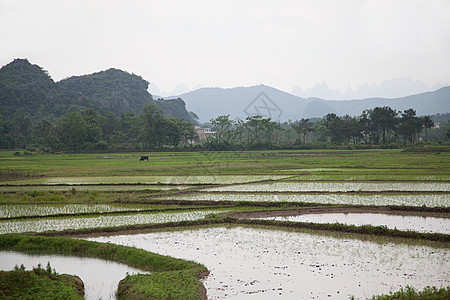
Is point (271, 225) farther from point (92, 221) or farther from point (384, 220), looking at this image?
point (92, 221)

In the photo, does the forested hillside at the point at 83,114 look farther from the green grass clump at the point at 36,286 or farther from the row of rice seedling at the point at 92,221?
the green grass clump at the point at 36,286

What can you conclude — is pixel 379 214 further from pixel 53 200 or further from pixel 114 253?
pixel 53 200

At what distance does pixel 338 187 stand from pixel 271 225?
26.6 ft

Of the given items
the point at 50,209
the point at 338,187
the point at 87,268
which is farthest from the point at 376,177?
the point at 87,268

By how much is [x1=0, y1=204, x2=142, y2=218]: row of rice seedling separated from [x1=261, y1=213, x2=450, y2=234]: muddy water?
654cm

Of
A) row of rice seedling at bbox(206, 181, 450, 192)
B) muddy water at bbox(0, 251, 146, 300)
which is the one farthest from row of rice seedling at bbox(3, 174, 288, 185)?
muddy water at bbox(0, 251, 146, 300)

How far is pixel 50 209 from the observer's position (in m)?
14.7

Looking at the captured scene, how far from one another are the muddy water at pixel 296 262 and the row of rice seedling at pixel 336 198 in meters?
4.93

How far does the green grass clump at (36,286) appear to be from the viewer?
630 centimetres

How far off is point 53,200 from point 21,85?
80688mm

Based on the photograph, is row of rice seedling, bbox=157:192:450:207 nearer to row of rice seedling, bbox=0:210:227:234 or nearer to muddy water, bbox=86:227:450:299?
row of rice seedling, bbox=0:210:227:234

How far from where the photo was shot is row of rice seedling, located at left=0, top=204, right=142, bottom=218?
45.9 ft

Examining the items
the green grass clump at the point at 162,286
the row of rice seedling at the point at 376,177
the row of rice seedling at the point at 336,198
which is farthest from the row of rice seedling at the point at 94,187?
the green grass clump at the point at 162,286

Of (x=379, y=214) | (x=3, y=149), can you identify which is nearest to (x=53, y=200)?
(x=379, y=214)
